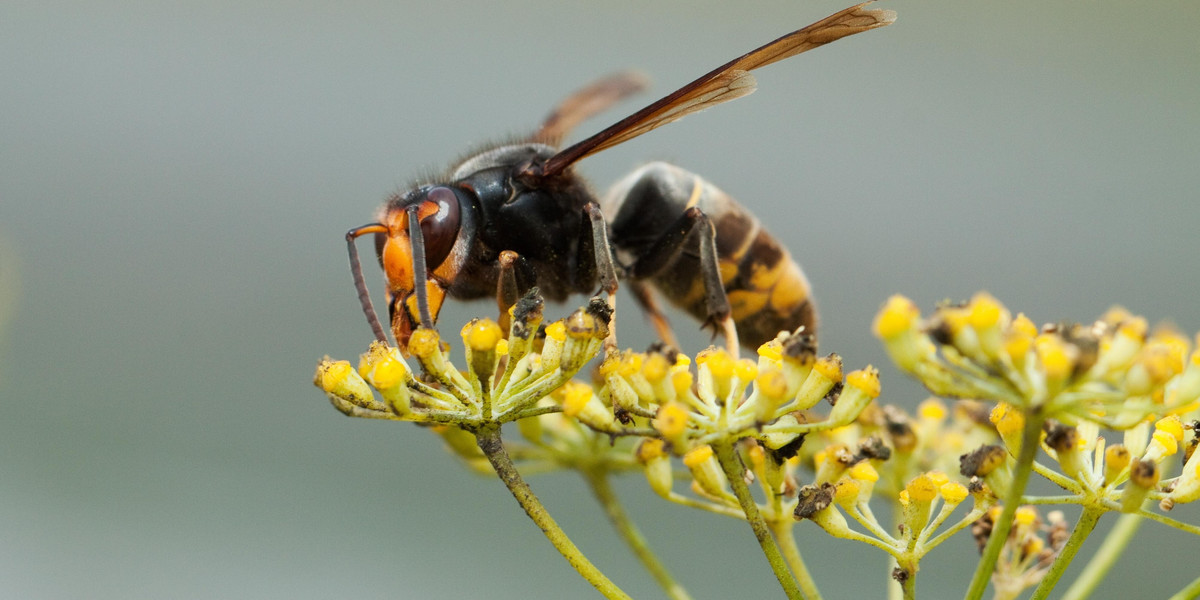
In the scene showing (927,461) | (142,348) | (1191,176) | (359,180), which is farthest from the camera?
(1191,176)

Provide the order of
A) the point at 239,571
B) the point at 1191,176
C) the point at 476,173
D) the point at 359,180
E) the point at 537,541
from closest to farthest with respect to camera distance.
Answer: the point at 476,173, the point at 239,571, the point at 537,541, the point at 359,180, the point at 1191,176

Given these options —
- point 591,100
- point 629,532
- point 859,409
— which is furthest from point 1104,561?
point 591,100

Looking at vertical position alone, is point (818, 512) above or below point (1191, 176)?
above

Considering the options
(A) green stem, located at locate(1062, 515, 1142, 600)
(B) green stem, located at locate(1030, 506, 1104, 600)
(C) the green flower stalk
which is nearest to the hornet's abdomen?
(C) the green flower stalk

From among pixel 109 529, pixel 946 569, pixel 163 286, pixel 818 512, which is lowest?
pixel 946 569

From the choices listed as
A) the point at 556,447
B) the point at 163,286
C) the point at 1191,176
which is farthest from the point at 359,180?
the point at 1191,176

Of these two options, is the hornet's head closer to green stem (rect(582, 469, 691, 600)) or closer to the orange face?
the orange face

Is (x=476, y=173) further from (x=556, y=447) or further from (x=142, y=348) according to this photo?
(x=142, y=348)
